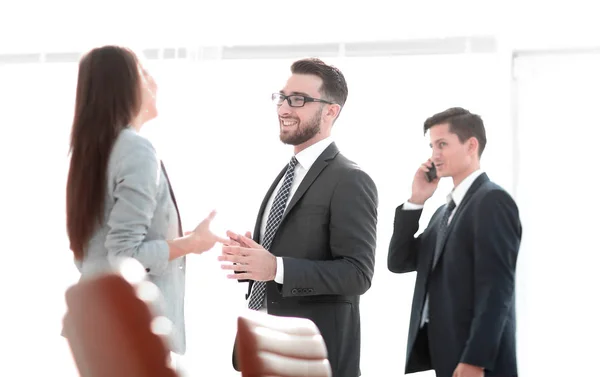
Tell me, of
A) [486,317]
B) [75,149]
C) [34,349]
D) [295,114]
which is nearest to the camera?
[75,149]

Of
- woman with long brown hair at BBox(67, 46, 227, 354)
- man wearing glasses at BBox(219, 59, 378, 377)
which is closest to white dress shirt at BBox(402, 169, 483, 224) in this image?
man wearing glasses at BBox(219, 59, 378, 377)

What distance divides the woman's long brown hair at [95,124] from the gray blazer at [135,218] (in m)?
0.03

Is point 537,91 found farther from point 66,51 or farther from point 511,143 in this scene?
point 66,51

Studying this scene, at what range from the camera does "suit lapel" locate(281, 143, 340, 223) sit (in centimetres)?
277

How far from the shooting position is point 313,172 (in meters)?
2.83

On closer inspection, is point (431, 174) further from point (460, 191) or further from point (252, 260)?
point (252, 260)

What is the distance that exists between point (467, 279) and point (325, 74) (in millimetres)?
942

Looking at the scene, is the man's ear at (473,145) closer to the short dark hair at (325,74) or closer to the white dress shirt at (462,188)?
the white dress shirt at (462,188)

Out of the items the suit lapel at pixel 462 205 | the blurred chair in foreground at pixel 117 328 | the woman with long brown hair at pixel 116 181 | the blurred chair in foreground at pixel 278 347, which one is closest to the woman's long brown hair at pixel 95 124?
the woman with long brown hair at pixel 116 181

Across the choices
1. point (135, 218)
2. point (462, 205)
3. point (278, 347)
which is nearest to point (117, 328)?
point (278, 347)

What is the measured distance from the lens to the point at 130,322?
685 mm

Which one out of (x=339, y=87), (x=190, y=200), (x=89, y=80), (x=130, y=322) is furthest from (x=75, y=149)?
(x=190, y=200)

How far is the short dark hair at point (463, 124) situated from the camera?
290 centimetres

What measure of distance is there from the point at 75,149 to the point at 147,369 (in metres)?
1.63
